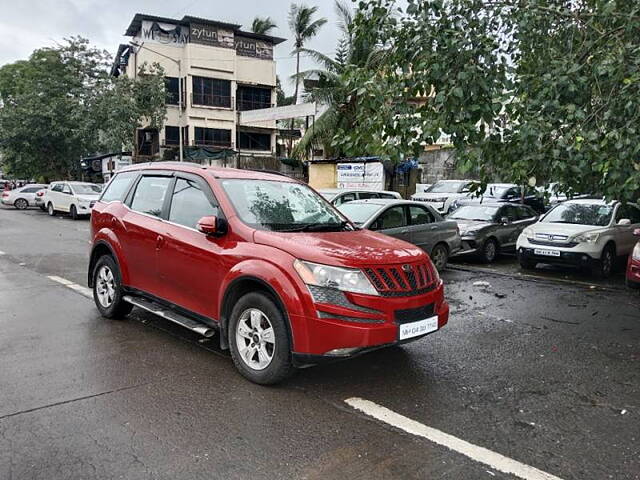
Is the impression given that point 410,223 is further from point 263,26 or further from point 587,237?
point 263,26

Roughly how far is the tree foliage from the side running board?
86.4 ft

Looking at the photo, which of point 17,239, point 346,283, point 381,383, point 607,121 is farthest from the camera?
point 17,239

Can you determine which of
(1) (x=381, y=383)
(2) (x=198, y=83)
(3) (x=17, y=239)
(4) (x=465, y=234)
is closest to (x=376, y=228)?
(4) (x=465, y=234)

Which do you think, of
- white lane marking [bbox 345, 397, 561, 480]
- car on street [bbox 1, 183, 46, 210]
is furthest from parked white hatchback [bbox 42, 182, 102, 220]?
white lane marking [bbox 345, 397, 561, 480]

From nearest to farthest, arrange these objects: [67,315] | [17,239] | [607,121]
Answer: [607,121] → [67,315] → [17,239]

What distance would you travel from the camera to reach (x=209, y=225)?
15.5 ft

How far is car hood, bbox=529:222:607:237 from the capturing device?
413 inches

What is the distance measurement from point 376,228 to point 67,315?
523 cm

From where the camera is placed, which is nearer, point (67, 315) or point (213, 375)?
point (213, 375)

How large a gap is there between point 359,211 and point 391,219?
62 centimetres

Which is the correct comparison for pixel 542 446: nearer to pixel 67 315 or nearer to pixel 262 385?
pixel 262 385

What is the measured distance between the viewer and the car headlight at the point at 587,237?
33.7 feet

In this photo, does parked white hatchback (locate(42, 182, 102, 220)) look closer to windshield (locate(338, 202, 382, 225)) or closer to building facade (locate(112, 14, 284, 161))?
building facade (locate(112, 14, 284, 161))

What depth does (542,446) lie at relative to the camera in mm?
3539
